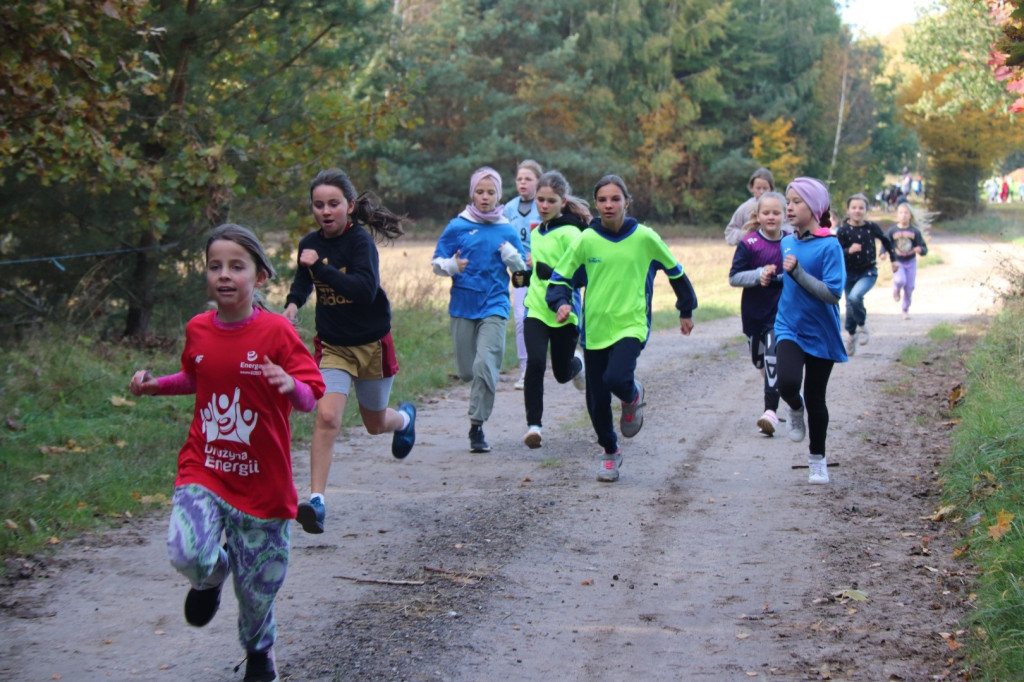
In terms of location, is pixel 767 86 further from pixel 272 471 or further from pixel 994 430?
pixel 272 471

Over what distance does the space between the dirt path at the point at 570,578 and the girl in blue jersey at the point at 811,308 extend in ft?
1.96

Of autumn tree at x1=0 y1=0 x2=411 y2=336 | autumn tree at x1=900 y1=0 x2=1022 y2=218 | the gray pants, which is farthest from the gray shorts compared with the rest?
autumn tree at x1=900 y1=0 x2=1022 y2=218

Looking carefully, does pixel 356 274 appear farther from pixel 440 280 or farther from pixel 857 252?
pixel 440 280

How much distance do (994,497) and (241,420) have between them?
172 inches

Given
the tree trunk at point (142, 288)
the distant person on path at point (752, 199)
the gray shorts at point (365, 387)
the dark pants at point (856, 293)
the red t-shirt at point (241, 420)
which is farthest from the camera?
the dark pants at point (856, 293)

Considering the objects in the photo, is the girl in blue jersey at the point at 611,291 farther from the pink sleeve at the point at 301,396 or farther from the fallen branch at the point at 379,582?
the pink sleeve at the point at 301,396

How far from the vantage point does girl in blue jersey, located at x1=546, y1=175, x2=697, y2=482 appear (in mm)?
7605

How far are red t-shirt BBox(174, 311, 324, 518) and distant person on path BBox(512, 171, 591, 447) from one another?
445cm

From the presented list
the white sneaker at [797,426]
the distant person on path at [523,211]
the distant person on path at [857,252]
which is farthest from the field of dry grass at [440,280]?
the white sneaker at [797,426]

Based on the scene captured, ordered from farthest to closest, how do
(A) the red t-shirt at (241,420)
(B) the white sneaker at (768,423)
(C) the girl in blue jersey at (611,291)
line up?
(B) the white sneaker at (768,423), (C) the girl in blue jersey at (611,291), (A) the red t-shirt at (241,420)

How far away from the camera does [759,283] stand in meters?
9.00

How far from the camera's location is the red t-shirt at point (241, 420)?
14.2 feet

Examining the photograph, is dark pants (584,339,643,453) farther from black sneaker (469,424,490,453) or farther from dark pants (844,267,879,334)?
dark pants (844,267,879,334)

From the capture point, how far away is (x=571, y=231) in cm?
916
